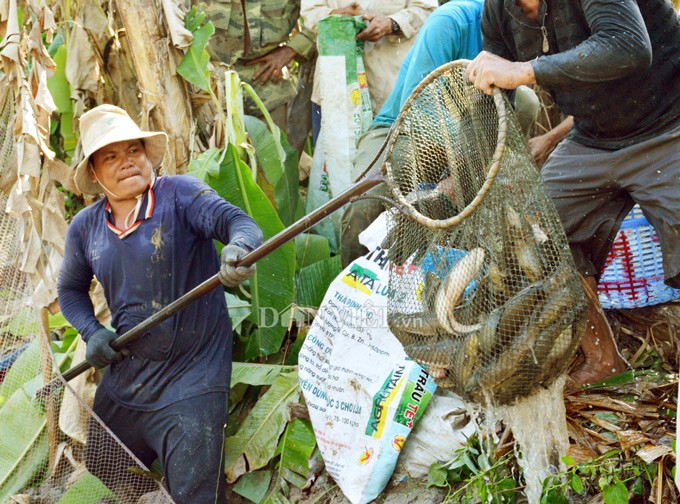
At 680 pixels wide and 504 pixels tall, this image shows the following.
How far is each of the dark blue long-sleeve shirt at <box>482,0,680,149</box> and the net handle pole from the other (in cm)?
83

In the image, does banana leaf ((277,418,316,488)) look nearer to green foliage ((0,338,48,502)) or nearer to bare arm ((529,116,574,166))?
green foliage ((0,338,48,502))

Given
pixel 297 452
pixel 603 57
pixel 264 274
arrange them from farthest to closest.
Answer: pixel 264 274
pixel 297 452
pixel 603 57

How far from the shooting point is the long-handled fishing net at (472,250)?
327cm

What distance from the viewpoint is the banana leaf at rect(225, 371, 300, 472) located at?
15.6ft

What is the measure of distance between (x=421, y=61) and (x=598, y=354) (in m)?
1.71

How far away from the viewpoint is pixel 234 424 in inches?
201

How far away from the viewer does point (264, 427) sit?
482 centimetres

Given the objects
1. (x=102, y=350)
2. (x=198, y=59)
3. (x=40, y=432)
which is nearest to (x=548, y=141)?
(x=198, y=59)

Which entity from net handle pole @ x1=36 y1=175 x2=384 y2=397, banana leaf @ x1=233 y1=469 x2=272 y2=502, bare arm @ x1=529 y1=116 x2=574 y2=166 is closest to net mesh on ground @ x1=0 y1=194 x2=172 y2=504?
net handle pole @ x1=36 y1=175 x2=384 y2=397

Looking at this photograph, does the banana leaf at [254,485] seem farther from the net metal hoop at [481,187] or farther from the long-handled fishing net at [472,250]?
the net metal hoop at [481,187]

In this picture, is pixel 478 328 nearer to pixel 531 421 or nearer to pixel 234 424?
pixel 531 421

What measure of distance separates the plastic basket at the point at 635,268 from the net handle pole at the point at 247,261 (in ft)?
4.66

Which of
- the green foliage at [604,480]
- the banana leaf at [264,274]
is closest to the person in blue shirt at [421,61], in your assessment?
the banana leaf at [264,274]

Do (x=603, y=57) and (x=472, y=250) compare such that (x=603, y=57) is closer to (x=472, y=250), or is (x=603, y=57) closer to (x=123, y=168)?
(x=472, y=250)
